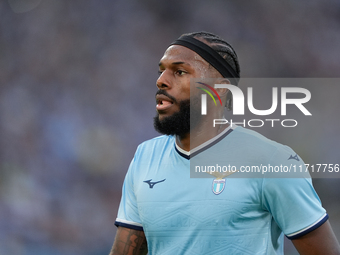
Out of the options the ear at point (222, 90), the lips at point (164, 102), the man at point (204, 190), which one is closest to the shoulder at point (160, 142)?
the man at point (204, 190)

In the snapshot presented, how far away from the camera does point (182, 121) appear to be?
214 cm

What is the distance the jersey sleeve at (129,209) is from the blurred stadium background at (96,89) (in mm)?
3412

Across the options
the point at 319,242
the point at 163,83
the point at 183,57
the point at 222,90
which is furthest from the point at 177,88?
the point at 319,242

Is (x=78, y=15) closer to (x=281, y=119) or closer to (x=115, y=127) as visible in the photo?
(x=115, y=127)

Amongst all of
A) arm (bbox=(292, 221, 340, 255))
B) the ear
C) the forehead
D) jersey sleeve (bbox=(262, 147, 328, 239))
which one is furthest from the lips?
arm (bbox=(292, 221, 340, 255))

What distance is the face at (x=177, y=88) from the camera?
83.5 inches

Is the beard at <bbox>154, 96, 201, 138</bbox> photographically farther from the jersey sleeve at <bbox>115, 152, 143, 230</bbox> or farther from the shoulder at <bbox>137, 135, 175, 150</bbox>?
the jersey sleeve at <bbox>115, 152, 143, 230</bbox>

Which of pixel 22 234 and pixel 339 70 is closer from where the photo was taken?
pixel 22 234

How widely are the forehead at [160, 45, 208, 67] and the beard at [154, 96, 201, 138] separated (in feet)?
0.70

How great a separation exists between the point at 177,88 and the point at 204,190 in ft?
1.78

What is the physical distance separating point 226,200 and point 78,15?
5287 mm

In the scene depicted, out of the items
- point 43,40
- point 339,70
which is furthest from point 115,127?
point 339,70

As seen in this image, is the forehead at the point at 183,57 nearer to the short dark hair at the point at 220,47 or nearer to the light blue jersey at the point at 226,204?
the short dark hair at the point at 220,47

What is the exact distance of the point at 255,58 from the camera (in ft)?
20.1
